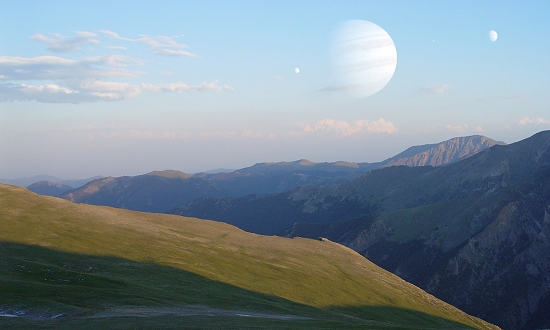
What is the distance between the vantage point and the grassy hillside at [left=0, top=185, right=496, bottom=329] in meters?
50.1

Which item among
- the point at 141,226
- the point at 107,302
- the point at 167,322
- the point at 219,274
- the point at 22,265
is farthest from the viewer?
the point at 141,226

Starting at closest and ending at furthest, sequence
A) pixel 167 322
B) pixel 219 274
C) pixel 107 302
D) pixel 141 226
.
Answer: pixel 167 322, pixel 107 302, pixel 219 274, pixel 141 226

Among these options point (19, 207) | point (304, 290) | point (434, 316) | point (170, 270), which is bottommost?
point (434, 316)

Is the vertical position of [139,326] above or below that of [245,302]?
above

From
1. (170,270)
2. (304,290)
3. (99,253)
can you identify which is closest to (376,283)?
(304,290)

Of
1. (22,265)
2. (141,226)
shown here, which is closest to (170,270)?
(22,265)

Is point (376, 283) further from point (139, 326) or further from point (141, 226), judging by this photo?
point (139, 326)

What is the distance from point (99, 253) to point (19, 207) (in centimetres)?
3501

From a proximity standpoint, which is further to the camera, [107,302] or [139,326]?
[107,302]

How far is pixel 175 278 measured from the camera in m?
80.2

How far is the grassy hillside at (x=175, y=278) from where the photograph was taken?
50094mm

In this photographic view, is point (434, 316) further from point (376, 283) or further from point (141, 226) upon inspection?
point (141, 226)

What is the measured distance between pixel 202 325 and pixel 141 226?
85763mm

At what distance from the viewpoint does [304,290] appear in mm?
100875
